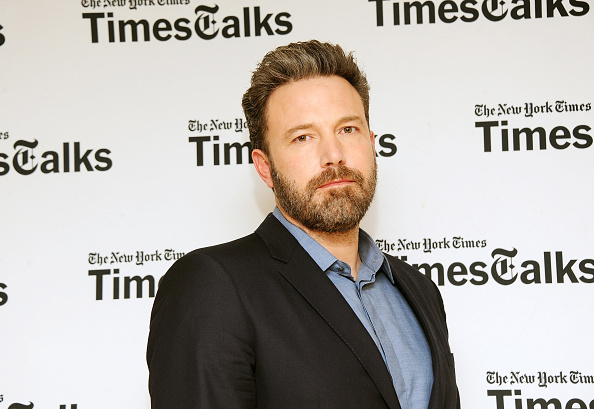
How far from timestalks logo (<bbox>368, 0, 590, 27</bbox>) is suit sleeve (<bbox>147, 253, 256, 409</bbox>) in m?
1.39

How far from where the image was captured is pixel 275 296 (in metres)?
1.64

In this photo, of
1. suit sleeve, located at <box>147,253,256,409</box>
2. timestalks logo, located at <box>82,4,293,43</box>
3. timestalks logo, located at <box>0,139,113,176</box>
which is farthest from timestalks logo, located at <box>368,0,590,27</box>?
suit sleeve, located at <box>147,253,256,409</box>

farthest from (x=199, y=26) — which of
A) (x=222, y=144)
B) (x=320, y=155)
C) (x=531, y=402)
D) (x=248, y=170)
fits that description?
(x=531, y=402)

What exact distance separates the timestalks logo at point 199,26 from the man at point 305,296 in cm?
66

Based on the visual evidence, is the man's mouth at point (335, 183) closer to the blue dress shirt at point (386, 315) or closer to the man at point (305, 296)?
the man at point (305, 296)

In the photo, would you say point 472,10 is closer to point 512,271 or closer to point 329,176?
point 512,271

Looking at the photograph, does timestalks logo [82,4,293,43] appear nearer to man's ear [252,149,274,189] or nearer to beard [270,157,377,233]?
man's ear [252,149,274,189]

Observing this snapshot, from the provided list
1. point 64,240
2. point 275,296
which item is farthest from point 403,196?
point 64,240

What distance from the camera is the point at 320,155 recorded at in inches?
72.2

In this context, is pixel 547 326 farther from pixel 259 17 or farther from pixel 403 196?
pixel 259 17

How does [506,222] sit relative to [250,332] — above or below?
above

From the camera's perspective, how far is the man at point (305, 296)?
5.00 feet

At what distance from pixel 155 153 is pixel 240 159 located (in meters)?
0.31

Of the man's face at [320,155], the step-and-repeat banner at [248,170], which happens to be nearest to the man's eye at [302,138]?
the man's face at [320,155]
